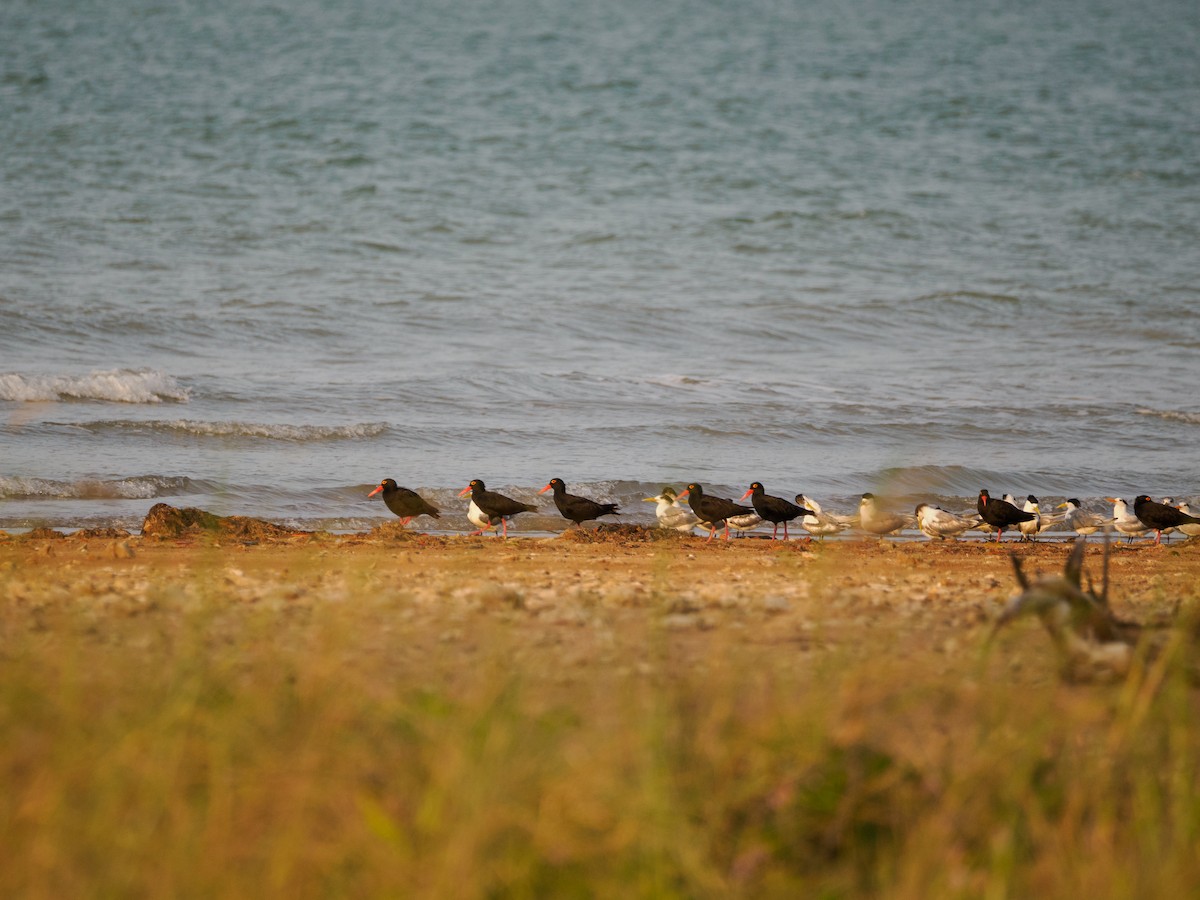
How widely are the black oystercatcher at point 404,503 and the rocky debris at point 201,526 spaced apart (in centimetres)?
105

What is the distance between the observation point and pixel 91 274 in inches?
739

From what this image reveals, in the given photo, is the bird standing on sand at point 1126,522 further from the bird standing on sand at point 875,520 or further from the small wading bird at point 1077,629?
the small wading bird at point 1077,629

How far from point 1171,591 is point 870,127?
26.1 meters

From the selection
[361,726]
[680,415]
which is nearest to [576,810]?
[361,726]

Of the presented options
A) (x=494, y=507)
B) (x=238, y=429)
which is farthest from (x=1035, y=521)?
(x=238, y=429)

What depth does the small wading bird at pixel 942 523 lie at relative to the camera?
10312 mm

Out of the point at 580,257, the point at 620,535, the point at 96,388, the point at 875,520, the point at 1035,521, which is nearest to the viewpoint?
the point at 620,535

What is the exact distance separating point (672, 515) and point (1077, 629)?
20.1 feet

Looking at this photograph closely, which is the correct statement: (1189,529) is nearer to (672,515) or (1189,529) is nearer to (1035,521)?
(1035,521)

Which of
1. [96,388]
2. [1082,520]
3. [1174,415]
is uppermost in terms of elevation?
[1174,415]

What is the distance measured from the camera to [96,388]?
44.3ft

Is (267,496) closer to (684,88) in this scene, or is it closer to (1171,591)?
(1171,591)

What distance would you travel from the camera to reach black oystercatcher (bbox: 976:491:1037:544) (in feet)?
33.9

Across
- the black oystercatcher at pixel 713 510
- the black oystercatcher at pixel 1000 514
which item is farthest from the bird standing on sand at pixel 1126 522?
the black oystercatcher at pixel 713 510
